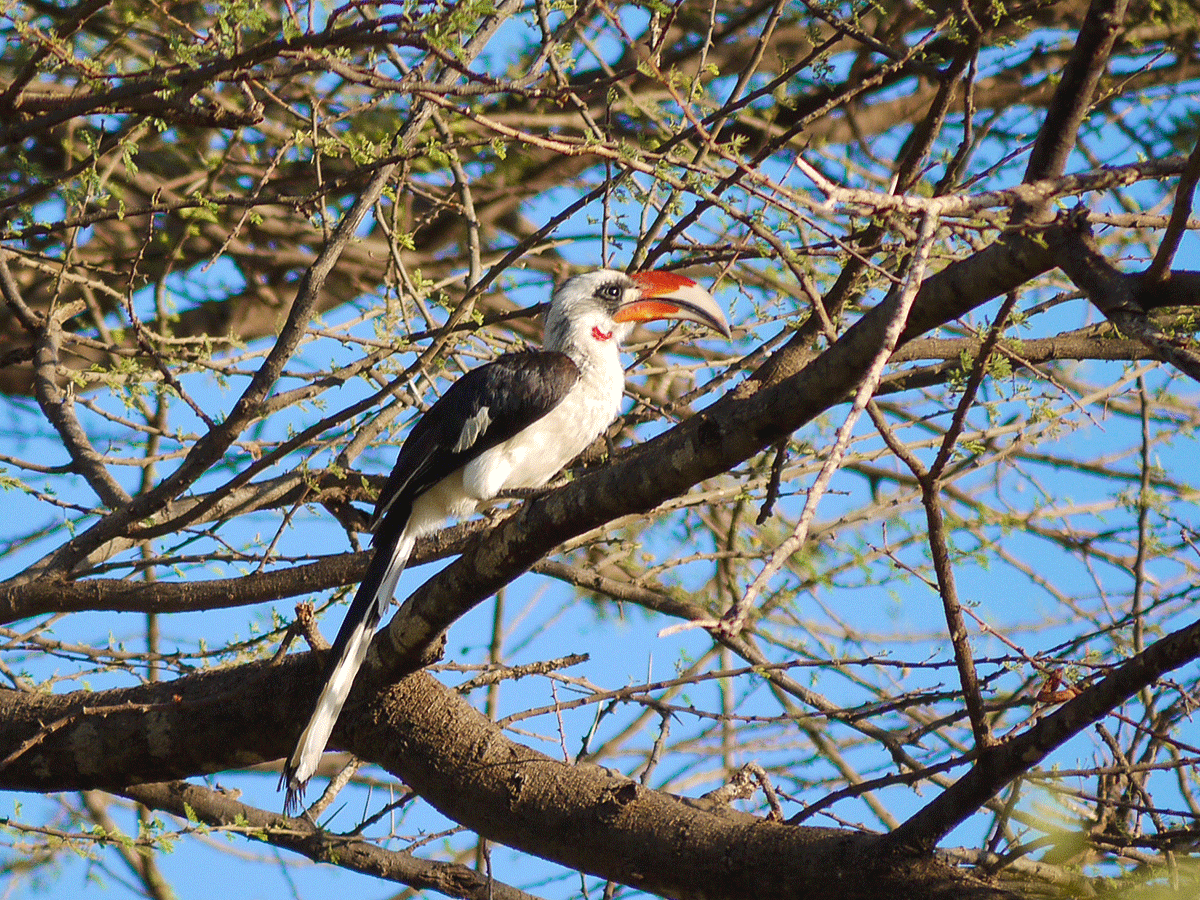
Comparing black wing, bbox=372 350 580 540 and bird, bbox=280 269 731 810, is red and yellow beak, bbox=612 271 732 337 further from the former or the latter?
black wing, bbox=372 350 580 540

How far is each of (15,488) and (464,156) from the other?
248cm

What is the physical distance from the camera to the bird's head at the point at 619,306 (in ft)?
13.3

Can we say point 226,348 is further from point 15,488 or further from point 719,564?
point 719,564

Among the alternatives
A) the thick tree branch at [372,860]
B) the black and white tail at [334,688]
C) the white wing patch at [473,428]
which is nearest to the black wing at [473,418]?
the white wing patch at [473,428]

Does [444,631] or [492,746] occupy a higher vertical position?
[444,631]

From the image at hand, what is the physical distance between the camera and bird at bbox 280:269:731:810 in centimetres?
367

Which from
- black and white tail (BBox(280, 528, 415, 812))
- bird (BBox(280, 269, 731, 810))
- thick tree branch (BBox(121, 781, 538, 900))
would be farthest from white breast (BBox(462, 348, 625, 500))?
thick tree branch (BBox(121, 781, 538, 900))

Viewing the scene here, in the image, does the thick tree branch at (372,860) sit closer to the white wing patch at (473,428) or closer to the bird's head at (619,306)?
the white wing patch at (473,428)

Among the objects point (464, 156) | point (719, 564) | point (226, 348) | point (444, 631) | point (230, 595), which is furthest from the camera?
point (226, 348)

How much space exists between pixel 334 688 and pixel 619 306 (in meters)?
1.83

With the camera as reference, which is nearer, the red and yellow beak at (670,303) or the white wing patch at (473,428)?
the white wing patch at (473,428)

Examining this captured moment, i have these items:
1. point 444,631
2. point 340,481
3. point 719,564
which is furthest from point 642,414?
point 444,631

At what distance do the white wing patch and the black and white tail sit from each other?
26.0 inches

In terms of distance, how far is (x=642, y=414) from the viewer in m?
4.22
